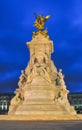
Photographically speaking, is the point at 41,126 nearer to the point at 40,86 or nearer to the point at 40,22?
the point at 40,86

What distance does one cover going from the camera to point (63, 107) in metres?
34.0

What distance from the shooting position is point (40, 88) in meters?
34.6

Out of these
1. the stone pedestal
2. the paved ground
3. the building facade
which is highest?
the building facade

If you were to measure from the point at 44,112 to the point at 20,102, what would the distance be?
3971 millimetres

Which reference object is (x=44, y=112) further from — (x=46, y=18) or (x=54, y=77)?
(x=46, y=18)

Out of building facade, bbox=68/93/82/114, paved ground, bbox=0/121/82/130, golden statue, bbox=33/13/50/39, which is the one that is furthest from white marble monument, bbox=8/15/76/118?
building facade, bbox=68/93/82/114

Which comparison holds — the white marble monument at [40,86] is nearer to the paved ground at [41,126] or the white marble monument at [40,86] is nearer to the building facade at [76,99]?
the paved ground at [41,126]

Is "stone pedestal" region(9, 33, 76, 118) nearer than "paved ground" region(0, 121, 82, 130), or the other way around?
"paved ground" region(0, 121, 82, 130)

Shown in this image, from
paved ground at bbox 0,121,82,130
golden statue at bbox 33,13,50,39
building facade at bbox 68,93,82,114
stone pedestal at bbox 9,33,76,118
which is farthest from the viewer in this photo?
building facade at bbox 68,93,82,114

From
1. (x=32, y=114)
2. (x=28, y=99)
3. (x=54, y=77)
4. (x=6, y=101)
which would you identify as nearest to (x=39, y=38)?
(x=54, y=77)

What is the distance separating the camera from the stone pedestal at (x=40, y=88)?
3272cm

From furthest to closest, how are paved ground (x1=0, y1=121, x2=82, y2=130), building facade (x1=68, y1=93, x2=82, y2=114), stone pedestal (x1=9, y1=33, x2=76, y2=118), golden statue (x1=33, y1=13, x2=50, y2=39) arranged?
building facade (x1=68, y1=93, x2=82, y2=114) → golden statue (x1=33, y1=13, x2=50, y2=39) → stone pedestal (x1=9, y1=33, x2=76, y2=118) → paved ground (x1=0, y1=121, x2=82, y2=130)

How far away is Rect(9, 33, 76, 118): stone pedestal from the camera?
32719 millimetres

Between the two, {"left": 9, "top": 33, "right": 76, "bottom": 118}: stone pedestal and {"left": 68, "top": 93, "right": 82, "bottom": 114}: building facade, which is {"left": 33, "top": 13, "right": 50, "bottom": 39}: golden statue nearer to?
{"left": 9, "top": 33, "right": 76, "bottom": 118}: stone pedestal
